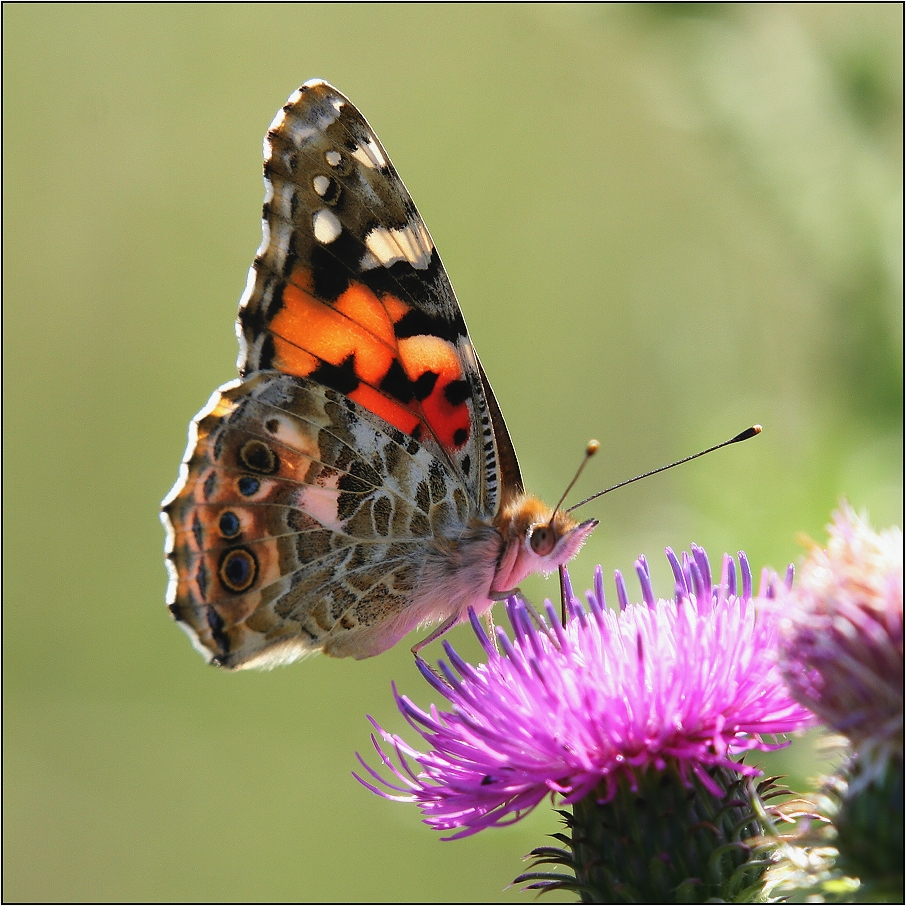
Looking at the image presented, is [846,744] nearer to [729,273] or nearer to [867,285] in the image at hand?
[867,285]

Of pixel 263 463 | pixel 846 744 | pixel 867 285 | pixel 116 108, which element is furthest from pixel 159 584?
pixel 846 744

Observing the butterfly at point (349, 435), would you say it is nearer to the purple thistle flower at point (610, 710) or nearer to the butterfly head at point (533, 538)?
the butterfly head at point (533, 538)

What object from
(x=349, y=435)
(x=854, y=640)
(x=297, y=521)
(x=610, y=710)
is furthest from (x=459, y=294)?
(x=854, y=640)

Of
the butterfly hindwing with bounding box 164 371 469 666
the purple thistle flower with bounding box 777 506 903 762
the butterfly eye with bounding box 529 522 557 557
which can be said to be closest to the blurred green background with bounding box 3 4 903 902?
the butterfly hindwing with bounding box 164 371 469 666


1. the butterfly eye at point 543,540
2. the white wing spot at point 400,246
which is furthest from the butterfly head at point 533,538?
the white wing spot at point 400,246

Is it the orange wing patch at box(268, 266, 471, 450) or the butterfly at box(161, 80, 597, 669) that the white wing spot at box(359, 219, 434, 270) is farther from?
the orange wing patch at box(268, 266, 471, 450)

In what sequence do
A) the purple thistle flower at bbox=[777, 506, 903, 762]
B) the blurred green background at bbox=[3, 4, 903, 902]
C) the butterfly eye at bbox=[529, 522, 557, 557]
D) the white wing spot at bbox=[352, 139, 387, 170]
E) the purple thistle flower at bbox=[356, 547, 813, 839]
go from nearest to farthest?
1. the purple thistle flower at bbox=[777, 506, 903, 762]
2. the purple thistle flower at bbox=[356, 547, 813, 839]
3. the butterfly eye at bbox=[529, 522, 557, 557]
4. the white wing spot at bbox=[352, 139, 387, 170]
5. the blurred green background at bbox=[3, 4, 903, 902]
